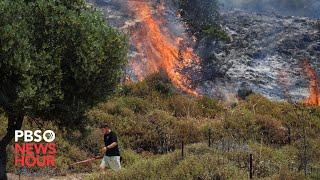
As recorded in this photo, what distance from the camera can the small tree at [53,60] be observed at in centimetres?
1539

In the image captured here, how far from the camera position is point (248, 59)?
49.6 meters

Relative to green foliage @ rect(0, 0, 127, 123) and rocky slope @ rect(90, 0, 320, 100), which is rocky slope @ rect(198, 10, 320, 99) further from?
green foliage @ rect(0, 0, 127, 123)

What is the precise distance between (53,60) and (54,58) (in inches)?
4.6

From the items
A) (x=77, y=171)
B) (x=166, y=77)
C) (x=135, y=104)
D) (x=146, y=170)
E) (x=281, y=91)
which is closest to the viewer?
(x=146, y=170)

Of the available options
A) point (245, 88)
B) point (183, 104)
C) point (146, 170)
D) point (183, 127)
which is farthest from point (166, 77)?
point (146, 170)

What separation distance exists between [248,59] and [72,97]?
115 ft

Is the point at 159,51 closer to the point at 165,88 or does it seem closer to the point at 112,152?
the point at 165,88

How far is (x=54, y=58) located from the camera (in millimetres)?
16062

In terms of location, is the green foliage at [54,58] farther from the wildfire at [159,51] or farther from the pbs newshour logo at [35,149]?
the wildfire at [159,51]

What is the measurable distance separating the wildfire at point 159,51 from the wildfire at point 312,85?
10.4m

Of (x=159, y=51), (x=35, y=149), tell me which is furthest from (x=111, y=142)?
(x=159, y=51)

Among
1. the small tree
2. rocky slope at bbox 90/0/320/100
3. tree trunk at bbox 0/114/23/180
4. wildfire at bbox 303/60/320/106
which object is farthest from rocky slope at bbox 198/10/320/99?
tree trunk at bbox 0/114/23/180

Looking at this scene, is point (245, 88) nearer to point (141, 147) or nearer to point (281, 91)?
point (281, 91)

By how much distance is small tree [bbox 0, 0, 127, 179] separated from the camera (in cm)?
1539
